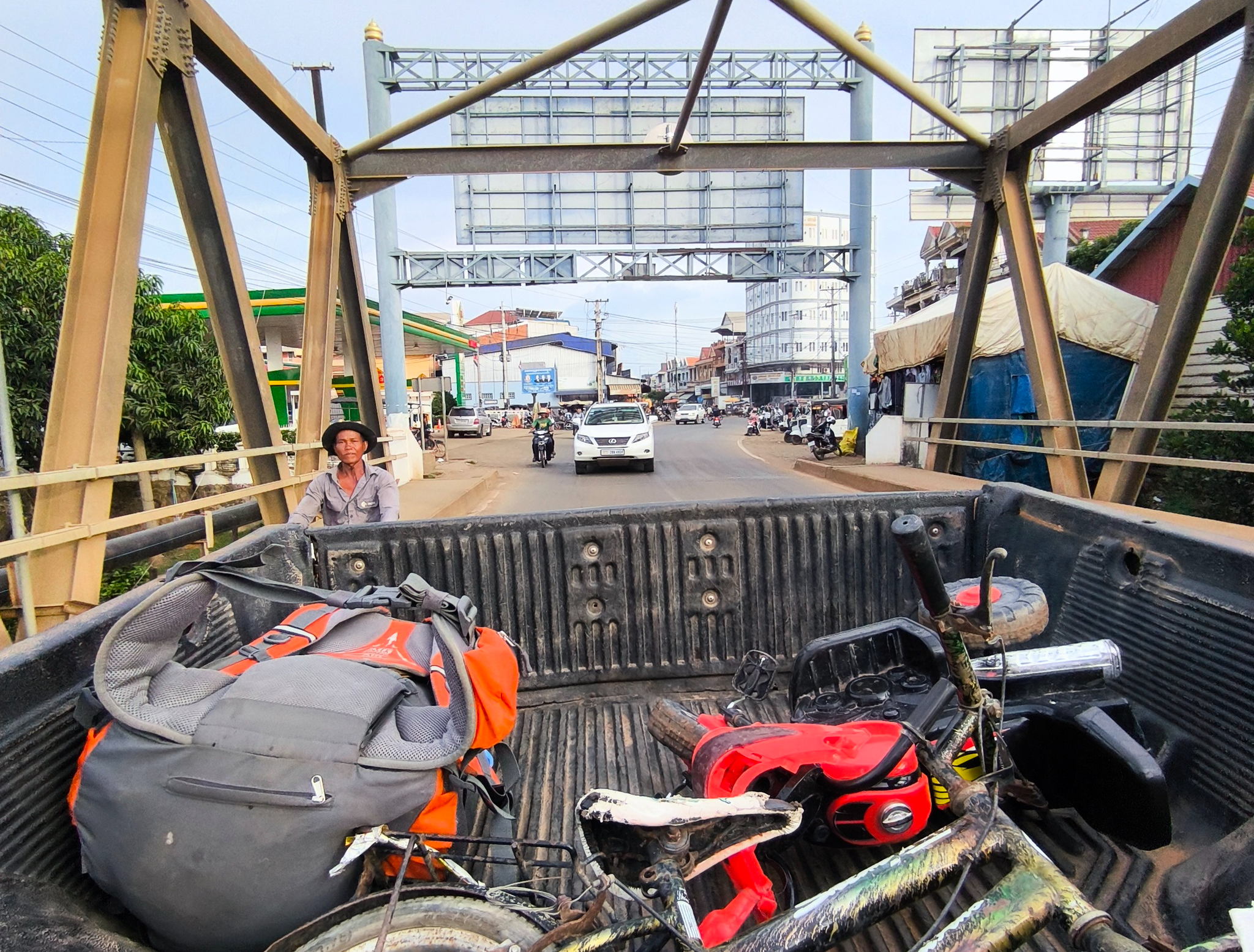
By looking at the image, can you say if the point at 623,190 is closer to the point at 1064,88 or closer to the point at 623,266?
the point at 623,266

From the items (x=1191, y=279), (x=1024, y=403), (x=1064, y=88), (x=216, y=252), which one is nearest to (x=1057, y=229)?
(x=1064, y=88)

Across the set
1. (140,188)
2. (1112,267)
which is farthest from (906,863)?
(1112,267)

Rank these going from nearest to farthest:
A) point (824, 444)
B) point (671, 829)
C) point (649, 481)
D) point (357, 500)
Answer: point (671, 829)
point (357, 500)
point (649, 481)
point (824, 444)

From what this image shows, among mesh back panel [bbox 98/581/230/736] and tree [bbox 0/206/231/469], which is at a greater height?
tree [bbox 0/206/231/469]

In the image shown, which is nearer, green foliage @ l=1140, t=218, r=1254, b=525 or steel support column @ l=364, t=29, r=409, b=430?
green foliage @ l=1140, t=218, r=1254, b=525

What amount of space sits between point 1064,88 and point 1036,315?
14743 millimetres

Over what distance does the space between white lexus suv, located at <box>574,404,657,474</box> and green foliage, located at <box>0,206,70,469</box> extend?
10017 millimetres

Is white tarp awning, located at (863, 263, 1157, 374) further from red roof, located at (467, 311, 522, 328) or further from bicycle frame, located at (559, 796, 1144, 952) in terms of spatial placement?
red roof, located at (467, 311, 522, 328)

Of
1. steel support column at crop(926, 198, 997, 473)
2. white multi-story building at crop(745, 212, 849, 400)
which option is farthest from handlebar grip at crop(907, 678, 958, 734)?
white multi-story building at crop(745, 212, 849, 400)

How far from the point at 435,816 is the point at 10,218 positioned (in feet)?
33.4

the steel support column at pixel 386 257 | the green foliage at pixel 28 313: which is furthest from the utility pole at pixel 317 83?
the green foliage at pixel 28 313

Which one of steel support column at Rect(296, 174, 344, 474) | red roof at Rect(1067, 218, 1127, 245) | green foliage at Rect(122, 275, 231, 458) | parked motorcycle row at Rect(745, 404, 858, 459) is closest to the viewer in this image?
steel support column at Rect(296, 174, 344, 474)

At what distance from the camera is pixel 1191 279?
15.4ft

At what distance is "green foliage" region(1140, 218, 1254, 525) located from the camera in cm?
851
